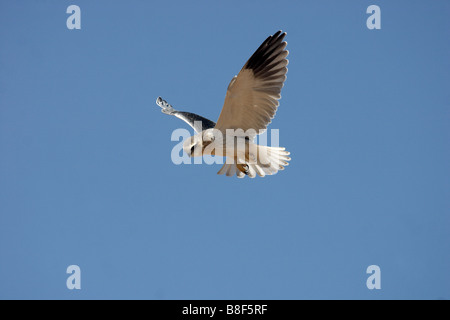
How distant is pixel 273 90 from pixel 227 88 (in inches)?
26.9

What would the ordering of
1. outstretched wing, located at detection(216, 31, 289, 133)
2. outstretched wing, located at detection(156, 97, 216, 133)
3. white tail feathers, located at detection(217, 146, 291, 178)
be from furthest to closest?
outstretched wing, located at detection(156, 97, 216, 133)
white tail feathers, located at detection(217, 146, 291, 178)
outstretched wing, located at detection(216, 31, 289, 133)

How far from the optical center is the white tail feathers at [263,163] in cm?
810

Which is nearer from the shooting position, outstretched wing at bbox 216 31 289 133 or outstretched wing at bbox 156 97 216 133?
outstretched wing at bbox 216 31 289 133

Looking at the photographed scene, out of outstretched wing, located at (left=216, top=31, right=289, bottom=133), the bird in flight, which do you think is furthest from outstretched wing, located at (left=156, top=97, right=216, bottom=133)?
outstretched wing, located at (left=216, top=31, right=289, bottom=133)

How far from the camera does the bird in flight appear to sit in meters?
7.11

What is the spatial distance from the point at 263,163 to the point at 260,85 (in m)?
1.50

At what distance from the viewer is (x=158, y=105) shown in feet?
31.8

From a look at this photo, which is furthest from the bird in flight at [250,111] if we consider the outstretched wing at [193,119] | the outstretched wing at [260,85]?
the outstretched wing at [193,119]

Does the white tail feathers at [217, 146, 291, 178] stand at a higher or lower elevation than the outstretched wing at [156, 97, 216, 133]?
lower

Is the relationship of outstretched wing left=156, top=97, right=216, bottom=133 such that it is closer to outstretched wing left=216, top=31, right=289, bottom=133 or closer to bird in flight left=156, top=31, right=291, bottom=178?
bird in flight left=156, top=31, right=291, bottom=178

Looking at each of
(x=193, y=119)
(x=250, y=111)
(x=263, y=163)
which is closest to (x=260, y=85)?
(x=250, y=111)
